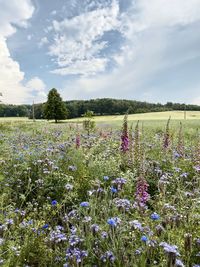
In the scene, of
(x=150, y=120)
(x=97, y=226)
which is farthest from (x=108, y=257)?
(x=150, y=120)

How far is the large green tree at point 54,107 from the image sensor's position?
59844mm

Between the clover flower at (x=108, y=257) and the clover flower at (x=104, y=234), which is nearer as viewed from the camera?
the clover flower at (x=108, y=257)

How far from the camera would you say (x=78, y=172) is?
5379 millimetres

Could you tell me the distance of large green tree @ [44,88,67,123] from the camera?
59.8 meters

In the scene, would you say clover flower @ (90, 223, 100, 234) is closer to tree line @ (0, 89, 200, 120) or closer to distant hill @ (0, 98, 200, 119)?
tree line @ (0, 89, 200, 120)

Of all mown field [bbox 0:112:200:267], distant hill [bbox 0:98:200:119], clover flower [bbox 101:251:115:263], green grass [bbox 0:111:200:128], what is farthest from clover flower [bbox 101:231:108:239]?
distant hill [bbox 0:98:200:119]

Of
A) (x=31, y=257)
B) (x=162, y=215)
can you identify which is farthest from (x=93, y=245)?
(x=162, y=215)

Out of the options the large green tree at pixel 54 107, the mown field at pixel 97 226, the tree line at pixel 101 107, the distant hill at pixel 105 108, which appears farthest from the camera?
the distant hill at pixel 105 108

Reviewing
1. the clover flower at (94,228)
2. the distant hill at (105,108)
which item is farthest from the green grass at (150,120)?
the distant hill at (105,108)

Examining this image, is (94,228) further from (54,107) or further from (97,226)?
(54,107)

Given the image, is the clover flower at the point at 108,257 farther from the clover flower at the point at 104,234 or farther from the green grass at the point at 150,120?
the green grass at the point at 150,120

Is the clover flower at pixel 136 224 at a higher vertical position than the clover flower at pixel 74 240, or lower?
higher

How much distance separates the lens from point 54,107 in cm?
6009

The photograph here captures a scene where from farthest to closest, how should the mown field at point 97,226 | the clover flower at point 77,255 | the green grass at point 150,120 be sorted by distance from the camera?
the green grass at point 150,120 → the mown field at point 97,226 → the clover flower at point 77,255
